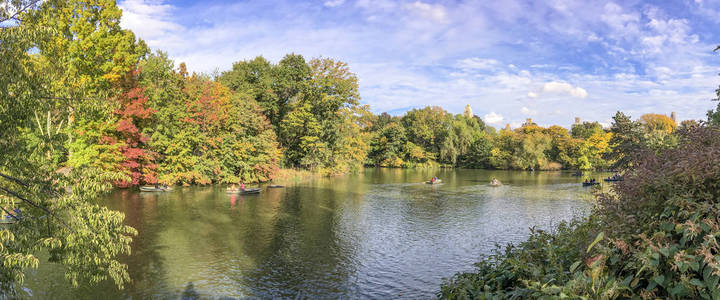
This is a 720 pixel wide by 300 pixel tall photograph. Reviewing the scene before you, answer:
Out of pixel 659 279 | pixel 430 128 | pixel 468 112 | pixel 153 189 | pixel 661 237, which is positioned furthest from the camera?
pixel 468 112

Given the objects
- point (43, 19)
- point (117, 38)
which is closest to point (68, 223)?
point (43, 19)

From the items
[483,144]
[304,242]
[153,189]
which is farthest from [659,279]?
[483,144]

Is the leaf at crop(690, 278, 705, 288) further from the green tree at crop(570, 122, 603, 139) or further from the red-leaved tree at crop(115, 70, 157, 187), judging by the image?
the green tree at crop(570, 122, 603, 139)

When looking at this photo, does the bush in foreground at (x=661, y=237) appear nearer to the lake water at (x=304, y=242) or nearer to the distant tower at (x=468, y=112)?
the lake water at (x=304, y=242)

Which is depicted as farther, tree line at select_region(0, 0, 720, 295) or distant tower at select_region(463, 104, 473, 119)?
distant tower at select_region(463, 104, 473, 119)

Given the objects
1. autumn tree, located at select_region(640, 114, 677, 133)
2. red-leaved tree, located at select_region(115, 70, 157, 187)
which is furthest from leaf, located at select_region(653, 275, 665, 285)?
autumn tree, located at select_region(640, 114, 677, 133)

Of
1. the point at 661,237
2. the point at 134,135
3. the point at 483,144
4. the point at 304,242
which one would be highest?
the point at 483,144

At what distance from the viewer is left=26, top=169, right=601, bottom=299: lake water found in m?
13.0

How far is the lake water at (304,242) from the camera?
42.7 ft

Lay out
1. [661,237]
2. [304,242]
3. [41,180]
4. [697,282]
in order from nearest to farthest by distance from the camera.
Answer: [697,282]
[661,237]
[41,180]
[304,242]

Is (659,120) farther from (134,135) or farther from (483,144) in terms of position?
(134,135)

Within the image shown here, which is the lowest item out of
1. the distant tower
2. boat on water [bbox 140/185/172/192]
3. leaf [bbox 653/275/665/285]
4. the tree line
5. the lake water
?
the lake water

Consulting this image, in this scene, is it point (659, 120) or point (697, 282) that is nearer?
point (697, 282)

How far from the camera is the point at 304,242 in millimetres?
18453
